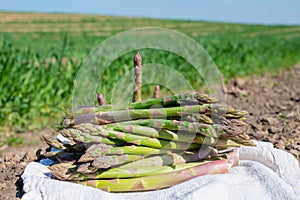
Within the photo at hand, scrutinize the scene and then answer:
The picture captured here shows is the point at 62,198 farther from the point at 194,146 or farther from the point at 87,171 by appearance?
the point at 194,146

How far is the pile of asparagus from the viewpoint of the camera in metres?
3.35

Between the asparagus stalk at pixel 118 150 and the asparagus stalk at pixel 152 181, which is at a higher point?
the asparagus stalk at pixel 118 150

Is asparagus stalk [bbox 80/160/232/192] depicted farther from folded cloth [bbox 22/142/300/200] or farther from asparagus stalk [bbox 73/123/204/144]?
asparagus stalk [bbox 73/123/204/144]

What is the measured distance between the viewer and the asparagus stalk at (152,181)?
11.0 ft

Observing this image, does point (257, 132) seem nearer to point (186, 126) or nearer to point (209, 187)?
point (186, 126)

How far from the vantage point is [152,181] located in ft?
11.1

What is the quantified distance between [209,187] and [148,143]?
0.60 meters

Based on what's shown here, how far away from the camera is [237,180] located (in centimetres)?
349

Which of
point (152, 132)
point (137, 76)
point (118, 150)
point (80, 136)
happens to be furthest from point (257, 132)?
point (80, 136)

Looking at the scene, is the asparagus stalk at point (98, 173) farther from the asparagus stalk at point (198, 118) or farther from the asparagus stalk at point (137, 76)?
the asparagus stalk at point (137, 76)

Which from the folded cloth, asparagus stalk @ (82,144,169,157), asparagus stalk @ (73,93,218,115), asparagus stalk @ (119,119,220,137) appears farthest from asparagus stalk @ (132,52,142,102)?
the folded cloth

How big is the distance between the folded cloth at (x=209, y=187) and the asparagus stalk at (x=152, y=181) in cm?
5

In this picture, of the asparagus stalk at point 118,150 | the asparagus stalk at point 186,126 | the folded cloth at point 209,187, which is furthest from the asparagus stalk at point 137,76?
the folded cloth at point 209,187

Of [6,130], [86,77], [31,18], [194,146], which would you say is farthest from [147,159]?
[31,18]
